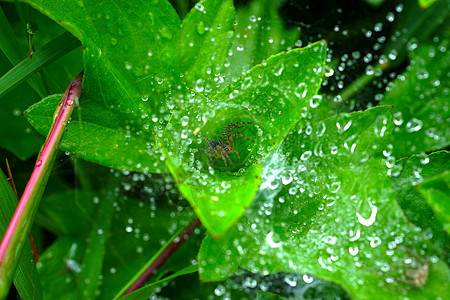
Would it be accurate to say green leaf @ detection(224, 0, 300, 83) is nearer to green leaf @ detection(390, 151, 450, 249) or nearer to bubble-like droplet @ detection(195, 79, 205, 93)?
→ bubble-like droplet @ detection(195, 79, 205, 93)

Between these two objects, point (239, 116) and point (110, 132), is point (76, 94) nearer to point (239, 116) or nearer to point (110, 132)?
A: point (110, 132)

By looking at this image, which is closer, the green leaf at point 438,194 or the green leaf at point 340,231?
the green leaf at point 438,194

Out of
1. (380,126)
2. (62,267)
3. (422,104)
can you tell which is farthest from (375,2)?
(62,267)

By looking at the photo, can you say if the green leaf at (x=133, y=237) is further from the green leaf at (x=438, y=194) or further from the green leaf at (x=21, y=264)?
the green leaf at (x=438, y=194)

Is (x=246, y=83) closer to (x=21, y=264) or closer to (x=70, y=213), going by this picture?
(x=21, y=264)

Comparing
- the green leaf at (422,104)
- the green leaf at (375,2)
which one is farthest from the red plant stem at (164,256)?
the green leaf at (375,2)

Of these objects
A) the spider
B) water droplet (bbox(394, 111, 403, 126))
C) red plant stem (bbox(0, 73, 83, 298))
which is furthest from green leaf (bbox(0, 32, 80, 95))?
water droplet (bbox(394, 111, 403, 126))

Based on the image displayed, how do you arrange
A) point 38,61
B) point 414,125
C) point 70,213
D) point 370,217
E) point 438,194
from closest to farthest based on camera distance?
point 438,194, point 370,217, point 38,61, point 414,125, point 70,213
